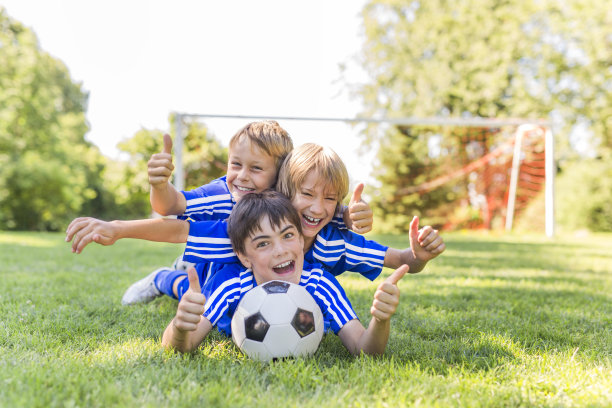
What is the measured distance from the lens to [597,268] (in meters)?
6.32

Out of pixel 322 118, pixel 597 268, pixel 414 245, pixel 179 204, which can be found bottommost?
pixel 597 268

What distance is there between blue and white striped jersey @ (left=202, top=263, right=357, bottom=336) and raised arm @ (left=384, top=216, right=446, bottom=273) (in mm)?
409

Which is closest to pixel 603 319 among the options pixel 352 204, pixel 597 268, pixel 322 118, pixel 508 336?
pixel 508 336

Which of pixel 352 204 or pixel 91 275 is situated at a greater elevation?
pixel 352 204

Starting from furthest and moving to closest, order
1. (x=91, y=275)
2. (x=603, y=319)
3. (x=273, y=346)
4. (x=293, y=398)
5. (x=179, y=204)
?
(x=91, y=275), (x=603, y=319), (x=179, y=204), (x=273, y=346), (x=293, y=398)

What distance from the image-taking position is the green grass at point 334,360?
1.68 metres

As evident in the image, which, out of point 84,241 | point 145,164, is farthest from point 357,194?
point 145,164

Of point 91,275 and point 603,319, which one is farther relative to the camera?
point 91,275

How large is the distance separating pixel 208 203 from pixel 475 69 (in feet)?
75.3

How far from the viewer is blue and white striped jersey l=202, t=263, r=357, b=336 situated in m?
2.39

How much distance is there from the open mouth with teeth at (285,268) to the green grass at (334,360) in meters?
0.43

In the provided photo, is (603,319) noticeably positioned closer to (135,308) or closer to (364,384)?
(364,384)

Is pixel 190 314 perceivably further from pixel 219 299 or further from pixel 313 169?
pixel 313 169

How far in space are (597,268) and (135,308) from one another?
5.92 meters
